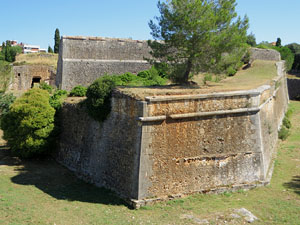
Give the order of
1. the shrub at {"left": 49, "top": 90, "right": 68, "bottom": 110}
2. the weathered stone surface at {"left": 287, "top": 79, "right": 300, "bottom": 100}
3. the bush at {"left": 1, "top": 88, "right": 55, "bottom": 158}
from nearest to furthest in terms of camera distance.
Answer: the bush at {"left": 1, "top": 88, "right": 55, "bottom": 158}
the shrub at {"left": 49, "top": 90, "right": 68, "bottom": 110}
the weathered stone surface at {"left": 287, "top": 79, "right": 300, "bottom": 100}

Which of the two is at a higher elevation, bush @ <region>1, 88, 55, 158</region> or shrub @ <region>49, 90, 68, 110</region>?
shrub @ <region>49, 90, 68, 110</region>

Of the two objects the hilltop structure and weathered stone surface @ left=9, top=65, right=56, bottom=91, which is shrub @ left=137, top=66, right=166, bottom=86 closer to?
the hilltop structure

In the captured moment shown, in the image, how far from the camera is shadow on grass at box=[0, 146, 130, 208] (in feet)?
33.6

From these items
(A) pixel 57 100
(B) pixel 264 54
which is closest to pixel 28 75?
(A) pixel 57 100

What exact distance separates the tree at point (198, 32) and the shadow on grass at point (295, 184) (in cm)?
538

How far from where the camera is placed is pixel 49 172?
13.1 meters

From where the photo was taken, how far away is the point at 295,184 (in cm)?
1150

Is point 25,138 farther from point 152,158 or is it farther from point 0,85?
point 0,85

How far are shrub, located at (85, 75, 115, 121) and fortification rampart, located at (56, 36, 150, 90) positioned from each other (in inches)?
307

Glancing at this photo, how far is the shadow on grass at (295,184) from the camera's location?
11012 mm

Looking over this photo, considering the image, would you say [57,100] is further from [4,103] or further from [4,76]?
[4,76]

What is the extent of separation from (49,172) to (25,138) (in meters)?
2.16

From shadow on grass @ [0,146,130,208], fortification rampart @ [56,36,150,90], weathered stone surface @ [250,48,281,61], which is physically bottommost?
shadow on grass @ [0,146,130,208]

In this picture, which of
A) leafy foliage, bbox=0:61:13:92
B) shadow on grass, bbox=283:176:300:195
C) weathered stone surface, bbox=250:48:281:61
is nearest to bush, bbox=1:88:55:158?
leafy foliage, bbox=0:61:13:92
